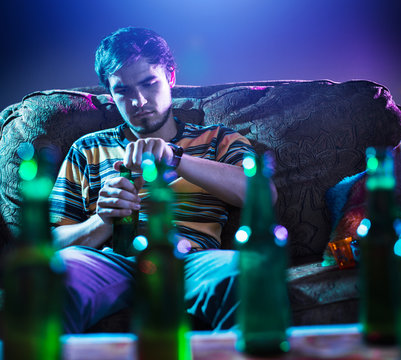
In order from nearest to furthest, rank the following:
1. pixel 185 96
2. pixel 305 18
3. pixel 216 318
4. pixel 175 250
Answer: pixel 175 250, pixel 216 318, pixel 185 96, pixel 305 18

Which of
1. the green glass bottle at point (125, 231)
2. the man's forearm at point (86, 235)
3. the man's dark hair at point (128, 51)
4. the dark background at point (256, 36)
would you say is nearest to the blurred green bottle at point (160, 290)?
the green glass bottle at point (125, 231)

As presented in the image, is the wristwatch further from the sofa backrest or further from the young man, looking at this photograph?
the sofa backrest

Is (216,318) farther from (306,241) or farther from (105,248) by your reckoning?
(306,241)

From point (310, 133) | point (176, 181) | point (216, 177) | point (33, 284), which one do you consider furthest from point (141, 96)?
point (33, 284)

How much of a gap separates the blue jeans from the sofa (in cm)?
43

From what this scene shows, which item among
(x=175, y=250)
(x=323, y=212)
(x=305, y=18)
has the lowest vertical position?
(x=175, y=250)

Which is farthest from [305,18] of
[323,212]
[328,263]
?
[328,263]

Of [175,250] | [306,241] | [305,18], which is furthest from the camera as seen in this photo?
[305,18]

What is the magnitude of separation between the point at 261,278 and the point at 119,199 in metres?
0.84

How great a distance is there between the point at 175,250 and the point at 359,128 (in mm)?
1467

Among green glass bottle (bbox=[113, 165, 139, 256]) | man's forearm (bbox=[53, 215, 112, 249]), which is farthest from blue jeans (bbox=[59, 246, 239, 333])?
man's forearm (bbox=[53, 215, 112, 249])

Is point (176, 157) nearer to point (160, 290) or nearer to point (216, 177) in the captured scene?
point (216, 177)

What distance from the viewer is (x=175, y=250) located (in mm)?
521

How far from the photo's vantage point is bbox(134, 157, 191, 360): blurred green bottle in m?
0.47
